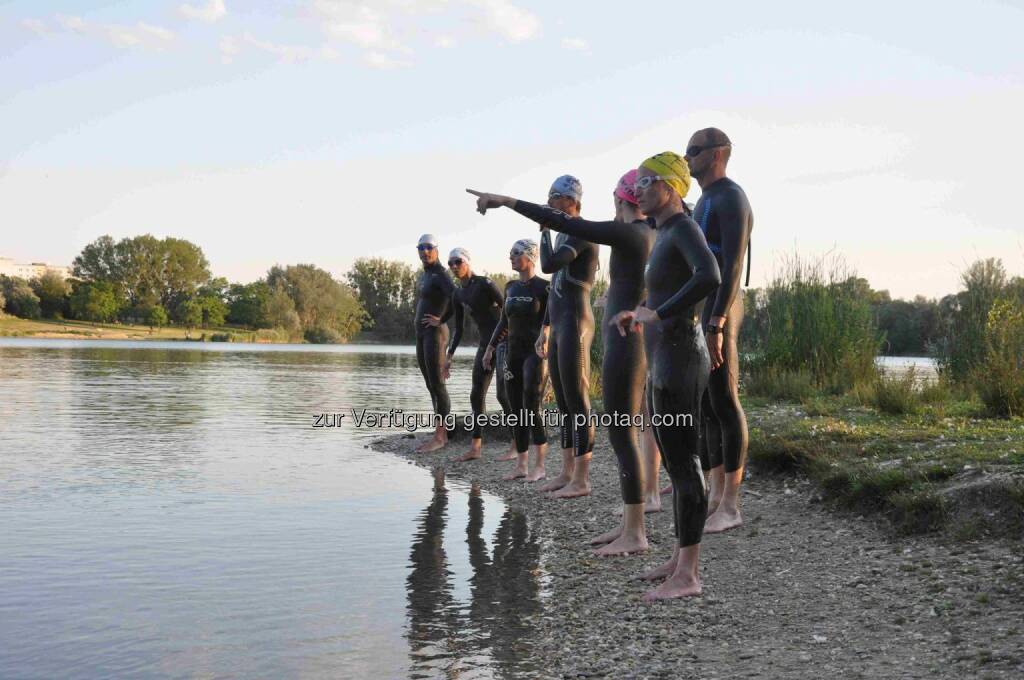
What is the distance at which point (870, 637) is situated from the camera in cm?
380

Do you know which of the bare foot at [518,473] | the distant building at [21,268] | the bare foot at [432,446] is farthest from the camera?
the distant building at [21,268]

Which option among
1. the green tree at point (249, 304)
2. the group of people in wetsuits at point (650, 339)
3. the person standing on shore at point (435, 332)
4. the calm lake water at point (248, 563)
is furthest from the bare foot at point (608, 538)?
the green tree at point (249, 304)

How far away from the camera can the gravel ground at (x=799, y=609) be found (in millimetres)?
3570

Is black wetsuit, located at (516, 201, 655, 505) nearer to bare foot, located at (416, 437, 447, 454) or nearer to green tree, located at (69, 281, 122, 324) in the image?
bare foot, located at (416, 437, 447, 454)

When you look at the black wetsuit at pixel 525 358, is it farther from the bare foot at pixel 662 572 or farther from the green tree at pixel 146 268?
the green tree at pixel 146 268

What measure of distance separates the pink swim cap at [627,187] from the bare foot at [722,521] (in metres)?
2.06

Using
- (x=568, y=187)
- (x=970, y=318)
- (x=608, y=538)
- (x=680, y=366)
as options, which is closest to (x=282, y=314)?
(x=970, y=318)

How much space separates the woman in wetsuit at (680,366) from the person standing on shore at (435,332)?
6322mm

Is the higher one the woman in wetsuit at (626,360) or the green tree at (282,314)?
the green tree at (282,314)

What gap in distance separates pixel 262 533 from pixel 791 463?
3937 mm

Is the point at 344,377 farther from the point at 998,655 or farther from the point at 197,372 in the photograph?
the point at 998,655

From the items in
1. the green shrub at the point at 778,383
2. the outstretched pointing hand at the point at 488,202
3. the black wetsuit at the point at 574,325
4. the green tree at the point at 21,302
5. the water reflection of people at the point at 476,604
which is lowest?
the water reflection of people at the point at 476,604

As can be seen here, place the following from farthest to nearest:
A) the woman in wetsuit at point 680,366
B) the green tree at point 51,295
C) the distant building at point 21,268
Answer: the distant building at point 21,268 → the green tree at point 51,295 → the woman in wetsuit at point 680,366

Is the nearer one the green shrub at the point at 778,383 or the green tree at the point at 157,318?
the green shrub at the point at 778,383
